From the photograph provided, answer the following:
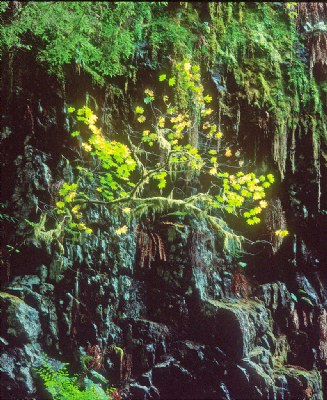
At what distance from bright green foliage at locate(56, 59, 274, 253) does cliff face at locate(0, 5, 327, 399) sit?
1.25 feet

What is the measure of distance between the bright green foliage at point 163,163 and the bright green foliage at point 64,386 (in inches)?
98.6

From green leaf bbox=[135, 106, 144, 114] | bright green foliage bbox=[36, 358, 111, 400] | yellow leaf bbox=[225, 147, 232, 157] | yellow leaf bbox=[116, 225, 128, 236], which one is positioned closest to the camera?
bright green foliage bbox=[36, 358, 111, 400]

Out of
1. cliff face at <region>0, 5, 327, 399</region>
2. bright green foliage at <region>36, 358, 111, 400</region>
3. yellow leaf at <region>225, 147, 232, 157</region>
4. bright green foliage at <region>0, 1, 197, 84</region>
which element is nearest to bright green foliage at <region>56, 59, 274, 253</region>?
yellow leaf at <region>225, 147, 232, 157</region>

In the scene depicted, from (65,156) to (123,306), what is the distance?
3369 mm

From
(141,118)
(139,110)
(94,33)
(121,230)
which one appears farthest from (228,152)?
(94,33)

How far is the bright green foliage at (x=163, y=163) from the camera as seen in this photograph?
21.8 feet

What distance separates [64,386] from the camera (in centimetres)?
550

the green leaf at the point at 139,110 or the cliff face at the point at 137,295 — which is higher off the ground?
the green leaf at the point at 139,110

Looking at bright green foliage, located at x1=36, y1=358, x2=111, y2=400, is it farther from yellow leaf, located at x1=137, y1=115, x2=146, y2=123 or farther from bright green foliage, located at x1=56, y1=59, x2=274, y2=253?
yellow leaf, located at x1=137, y1=115, x2=146, y2=123

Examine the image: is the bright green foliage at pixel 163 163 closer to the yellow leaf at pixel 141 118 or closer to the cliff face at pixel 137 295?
the yellow leaf at pixel 141 118

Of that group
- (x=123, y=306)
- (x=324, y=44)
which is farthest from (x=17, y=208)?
(x=324, y=44)

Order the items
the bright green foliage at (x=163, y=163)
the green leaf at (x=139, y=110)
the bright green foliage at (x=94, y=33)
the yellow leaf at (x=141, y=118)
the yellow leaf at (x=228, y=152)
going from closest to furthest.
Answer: the bright green foliage at (x=94, y=33) < the bright green foliage at (x=163, y=163) < the green leaf at (x=139, y=110) < the yellow leaf at (x=141, y=118) < the yellow leaf at (x=228, y=152)

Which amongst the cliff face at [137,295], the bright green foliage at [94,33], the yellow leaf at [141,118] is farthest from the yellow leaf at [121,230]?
the bright green foliage at [94,33]

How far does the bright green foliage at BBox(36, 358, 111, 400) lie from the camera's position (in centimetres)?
532
